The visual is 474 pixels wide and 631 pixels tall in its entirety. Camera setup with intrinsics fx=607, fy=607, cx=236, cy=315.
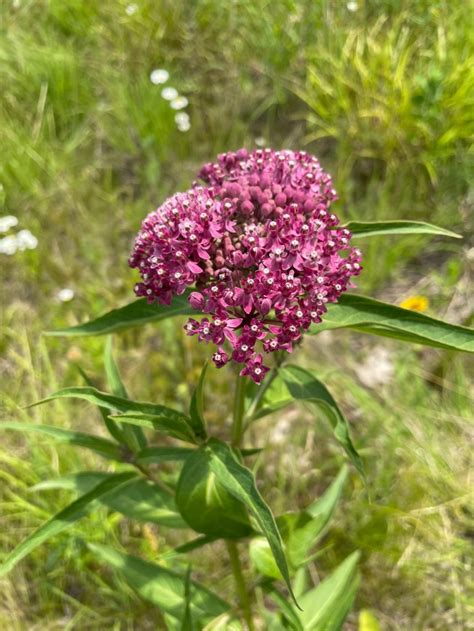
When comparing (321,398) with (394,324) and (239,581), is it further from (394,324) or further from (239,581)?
(239,581)

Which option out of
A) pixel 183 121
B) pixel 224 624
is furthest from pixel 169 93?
pixel 224 624

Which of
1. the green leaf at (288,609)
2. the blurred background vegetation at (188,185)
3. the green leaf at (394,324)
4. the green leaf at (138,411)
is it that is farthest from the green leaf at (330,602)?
the green leaf at (394,324)

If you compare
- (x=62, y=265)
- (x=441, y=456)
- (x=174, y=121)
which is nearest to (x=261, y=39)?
(x=174, y=121)

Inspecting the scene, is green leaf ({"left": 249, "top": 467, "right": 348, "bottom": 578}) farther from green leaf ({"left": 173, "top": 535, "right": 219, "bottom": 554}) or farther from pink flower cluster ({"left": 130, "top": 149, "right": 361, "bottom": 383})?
pink flower cluster ({"left": 130, "top": 149, "right": 361, "bottom": 383})

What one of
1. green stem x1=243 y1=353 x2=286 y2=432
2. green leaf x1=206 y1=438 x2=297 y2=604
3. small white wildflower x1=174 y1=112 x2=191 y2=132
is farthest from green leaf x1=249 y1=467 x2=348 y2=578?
small white wildflower x1=174 y1=112 x2=191 y2=132

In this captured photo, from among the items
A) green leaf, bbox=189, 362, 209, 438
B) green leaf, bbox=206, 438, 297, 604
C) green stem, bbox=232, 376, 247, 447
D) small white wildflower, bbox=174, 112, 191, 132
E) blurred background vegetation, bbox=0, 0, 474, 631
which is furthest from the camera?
small white wildflower, bbox=174, 112, 191, 132

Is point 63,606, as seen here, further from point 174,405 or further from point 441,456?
point 441,456

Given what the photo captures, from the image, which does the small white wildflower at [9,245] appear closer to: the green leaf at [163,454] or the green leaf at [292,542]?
the green leaf at [163,454]

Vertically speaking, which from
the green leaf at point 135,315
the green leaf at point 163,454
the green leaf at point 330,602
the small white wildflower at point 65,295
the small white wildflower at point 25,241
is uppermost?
the small white wildflower at point 25,241

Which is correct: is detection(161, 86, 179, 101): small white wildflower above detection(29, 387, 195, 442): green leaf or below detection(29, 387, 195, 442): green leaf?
above
